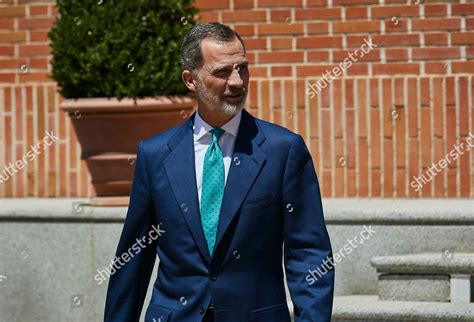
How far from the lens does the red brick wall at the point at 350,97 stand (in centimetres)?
784

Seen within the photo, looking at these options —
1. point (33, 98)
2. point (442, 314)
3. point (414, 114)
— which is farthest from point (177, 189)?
point (33, 98)

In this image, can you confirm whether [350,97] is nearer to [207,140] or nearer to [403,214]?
[403,214]

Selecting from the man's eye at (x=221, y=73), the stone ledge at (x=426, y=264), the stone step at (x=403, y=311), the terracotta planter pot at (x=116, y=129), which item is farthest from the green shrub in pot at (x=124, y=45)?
the man's eye at (x=221, y=73)

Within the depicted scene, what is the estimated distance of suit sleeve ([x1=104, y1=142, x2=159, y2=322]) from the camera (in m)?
4.35

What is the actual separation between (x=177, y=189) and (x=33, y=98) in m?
4.51

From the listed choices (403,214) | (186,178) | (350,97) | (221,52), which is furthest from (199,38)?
(350,97)

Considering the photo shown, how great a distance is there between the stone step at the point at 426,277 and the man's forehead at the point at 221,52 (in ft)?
9.46

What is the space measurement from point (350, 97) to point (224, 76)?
3.84m

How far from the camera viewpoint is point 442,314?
6.42 m

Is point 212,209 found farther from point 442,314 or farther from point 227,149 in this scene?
point 442,314

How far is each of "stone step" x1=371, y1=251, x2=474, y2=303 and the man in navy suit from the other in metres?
2.58

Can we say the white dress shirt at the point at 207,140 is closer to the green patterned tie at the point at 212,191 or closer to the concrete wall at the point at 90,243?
the green patterned tie at the point at 212,191

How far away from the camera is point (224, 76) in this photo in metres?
4.19

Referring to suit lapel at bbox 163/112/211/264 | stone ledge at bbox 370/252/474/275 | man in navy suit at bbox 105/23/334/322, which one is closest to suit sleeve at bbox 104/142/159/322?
man in navy suit at bbox 105/23/334/322
